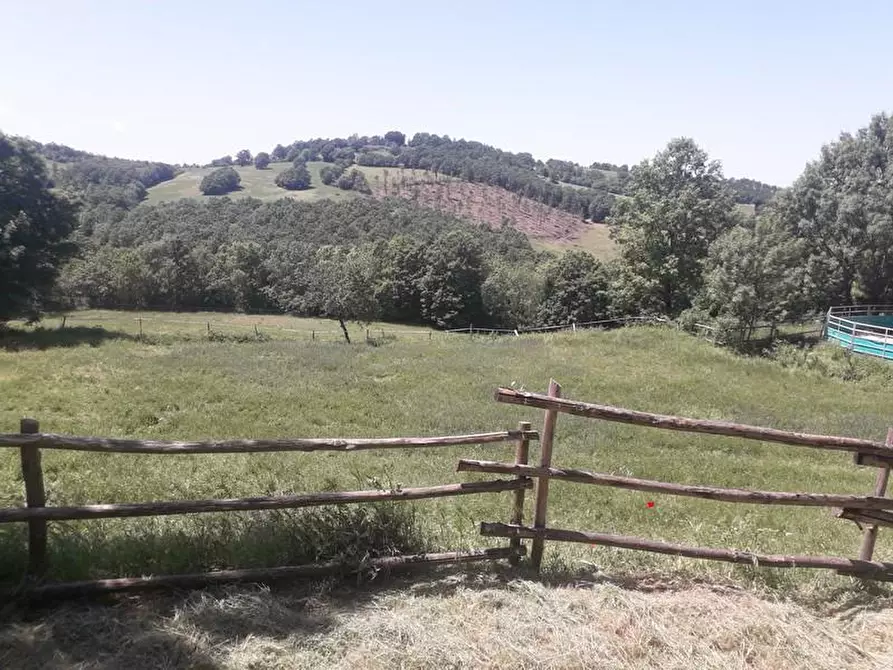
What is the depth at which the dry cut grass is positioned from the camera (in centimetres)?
404

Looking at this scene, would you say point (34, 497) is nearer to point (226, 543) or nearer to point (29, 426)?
point (29, 426)

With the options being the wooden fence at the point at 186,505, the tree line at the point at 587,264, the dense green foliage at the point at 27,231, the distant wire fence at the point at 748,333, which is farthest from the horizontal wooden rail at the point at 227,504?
the dense green foliage at the point at 27,231

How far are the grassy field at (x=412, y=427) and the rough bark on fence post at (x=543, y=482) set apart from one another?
296 millimetres

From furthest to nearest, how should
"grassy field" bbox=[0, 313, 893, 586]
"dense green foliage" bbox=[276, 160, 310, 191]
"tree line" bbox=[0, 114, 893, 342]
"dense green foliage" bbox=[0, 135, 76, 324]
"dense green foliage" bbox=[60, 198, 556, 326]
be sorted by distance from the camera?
"dense green foliage" bbox=[276, 160, 310, 191] → "dense green foliage" bbox=[60, 198, 556, 326] → "tree line" bbox=[0, 114, 893, 342] → "dense green foliage" bbox=[0, 135, 76, 324] → "grassy field" bbox=[0, 313, 893, 586]

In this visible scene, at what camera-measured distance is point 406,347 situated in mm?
31531

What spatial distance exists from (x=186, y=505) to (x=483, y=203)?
166 meters

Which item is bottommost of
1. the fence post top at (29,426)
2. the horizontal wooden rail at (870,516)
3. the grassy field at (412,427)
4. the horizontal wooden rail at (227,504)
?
the grassy field at (412,427)

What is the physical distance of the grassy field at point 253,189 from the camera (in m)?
145

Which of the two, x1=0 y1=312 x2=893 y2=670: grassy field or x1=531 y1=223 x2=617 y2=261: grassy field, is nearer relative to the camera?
x1=0 y1=312 x2=893 y2=670: grassy field

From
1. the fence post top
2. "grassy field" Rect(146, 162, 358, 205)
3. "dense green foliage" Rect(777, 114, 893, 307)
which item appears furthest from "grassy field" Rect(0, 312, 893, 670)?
"grassy field" Rect(146, 162, 358, 205)

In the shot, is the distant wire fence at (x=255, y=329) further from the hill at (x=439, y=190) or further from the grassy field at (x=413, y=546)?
the hill at (x=439, y=190)

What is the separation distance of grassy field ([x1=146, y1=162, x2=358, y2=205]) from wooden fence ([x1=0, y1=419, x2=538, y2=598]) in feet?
482

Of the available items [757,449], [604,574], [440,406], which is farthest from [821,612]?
[440,406]

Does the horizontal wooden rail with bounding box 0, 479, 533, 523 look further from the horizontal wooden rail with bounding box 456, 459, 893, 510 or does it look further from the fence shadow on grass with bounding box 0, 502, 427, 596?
the fence shadow on grass with bounding box 0, 502, 427, 596
